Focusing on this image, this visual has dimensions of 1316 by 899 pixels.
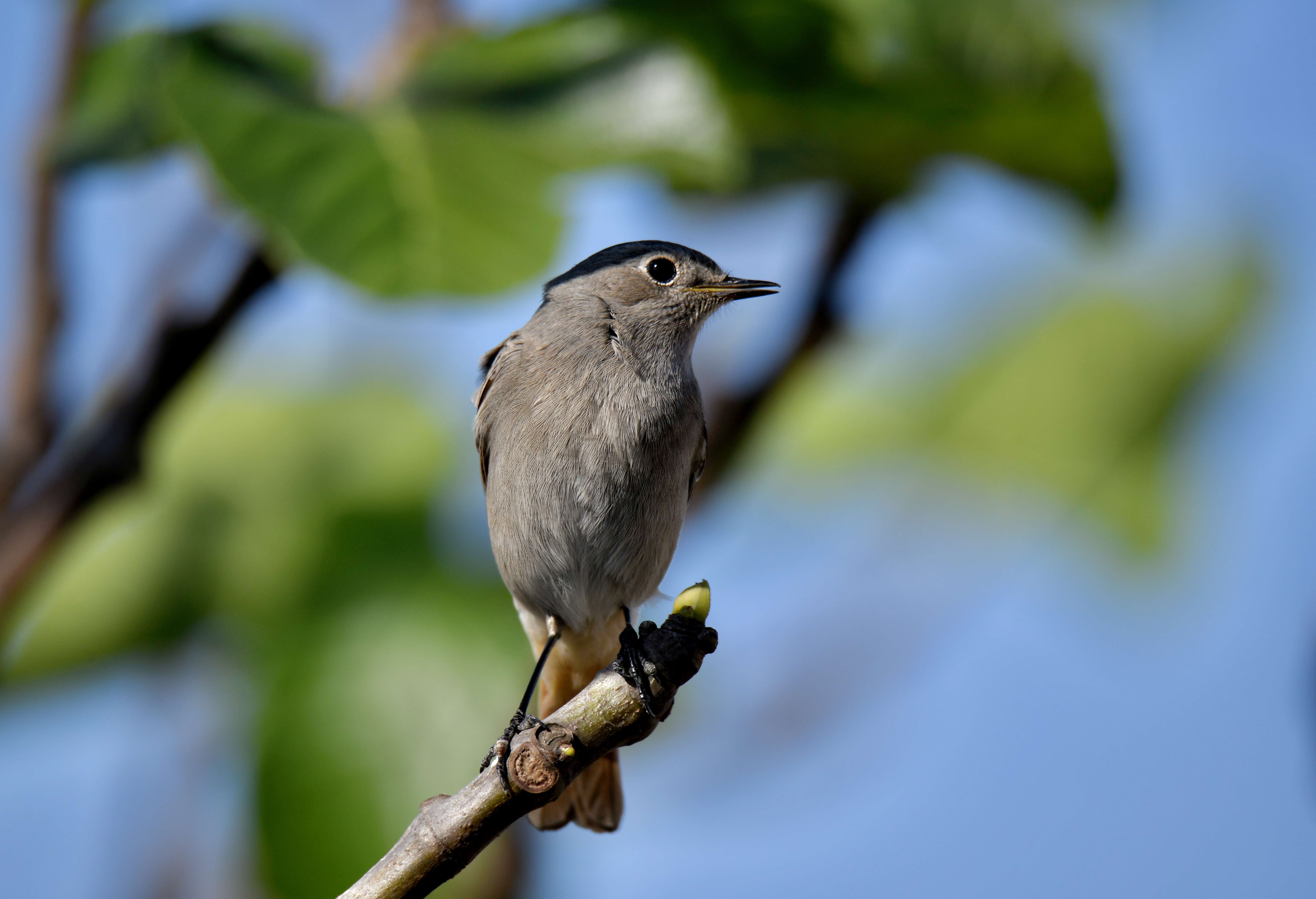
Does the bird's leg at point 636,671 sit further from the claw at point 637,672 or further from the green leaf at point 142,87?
the green leaf at point 142,87

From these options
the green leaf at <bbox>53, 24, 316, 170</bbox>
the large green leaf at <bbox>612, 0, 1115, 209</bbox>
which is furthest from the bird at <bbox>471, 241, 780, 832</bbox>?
the green leaf at <bbox>53, 24, 316, 170</bbox>

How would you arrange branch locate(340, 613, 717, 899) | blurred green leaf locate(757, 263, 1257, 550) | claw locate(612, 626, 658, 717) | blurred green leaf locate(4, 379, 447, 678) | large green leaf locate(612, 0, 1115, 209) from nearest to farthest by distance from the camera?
branch locate(340, 613, 717, 899), claw locate(612, 626, 658, 717), large green leaf locate(612, 0, 1115, 209), blurred green leaf locate(4, 379, 447, 678), blurred green leaf locate(757, 263, 1257, 550)

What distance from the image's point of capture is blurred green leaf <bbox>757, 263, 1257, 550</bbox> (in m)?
3.69

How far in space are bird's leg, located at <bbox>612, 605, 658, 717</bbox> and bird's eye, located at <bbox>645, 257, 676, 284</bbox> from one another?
3.64ft

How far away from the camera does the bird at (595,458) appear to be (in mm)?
2176

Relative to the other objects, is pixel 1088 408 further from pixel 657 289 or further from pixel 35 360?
pixel 35 360

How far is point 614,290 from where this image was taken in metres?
2.71

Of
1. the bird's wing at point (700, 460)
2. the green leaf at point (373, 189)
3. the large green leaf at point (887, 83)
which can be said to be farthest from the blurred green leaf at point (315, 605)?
the large green leaf at point (887, 83)

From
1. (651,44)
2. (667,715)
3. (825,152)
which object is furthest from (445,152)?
(667,715)

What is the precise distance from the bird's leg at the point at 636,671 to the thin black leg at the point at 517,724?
132 millimetres

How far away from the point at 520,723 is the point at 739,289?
3.70ft

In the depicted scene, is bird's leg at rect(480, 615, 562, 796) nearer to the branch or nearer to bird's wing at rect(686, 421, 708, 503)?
the branch

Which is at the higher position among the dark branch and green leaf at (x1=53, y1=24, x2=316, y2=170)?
green leaf at (x1=53, y1=24, x2=316, y2=170)

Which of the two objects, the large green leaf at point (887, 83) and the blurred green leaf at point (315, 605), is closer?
the blurred green leaf at point (315, 605)
